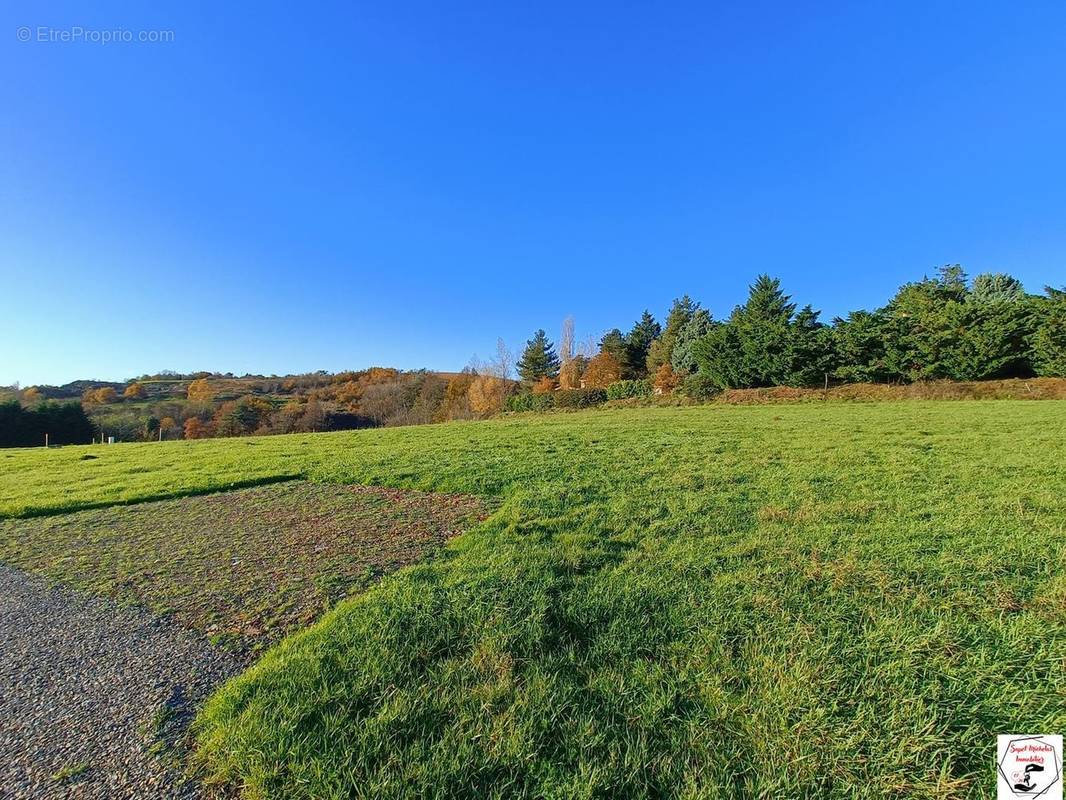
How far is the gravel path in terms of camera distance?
1.77m

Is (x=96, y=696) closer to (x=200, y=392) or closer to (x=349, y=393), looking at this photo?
(x=349, y=393)

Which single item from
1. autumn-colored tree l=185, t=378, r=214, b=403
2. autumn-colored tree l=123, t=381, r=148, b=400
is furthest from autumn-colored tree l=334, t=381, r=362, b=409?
autumn-colored tree l=123, t=381, r=148, b=400

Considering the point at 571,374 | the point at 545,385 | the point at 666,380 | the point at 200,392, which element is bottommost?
the point at 666,380

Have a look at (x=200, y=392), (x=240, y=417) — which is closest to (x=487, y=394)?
(x=240, y=417)

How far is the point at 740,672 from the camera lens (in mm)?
2270

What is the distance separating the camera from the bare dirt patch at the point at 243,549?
129 inches

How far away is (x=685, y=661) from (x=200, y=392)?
86.1 meters

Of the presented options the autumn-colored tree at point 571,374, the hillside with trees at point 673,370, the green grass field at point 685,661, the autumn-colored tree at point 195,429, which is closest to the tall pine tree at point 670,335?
the hillside with trees at point 673,370

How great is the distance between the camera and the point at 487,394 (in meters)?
48.9

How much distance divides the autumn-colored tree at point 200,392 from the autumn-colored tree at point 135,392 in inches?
225

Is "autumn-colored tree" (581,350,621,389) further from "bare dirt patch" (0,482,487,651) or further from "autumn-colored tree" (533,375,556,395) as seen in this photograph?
"bare dirt patch" (0,482,487,651)

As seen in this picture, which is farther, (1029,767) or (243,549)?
(243,549)

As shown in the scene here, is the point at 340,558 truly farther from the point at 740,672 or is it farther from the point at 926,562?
the point at 926,562

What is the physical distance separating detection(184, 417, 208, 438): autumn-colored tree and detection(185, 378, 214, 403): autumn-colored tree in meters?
12.1
